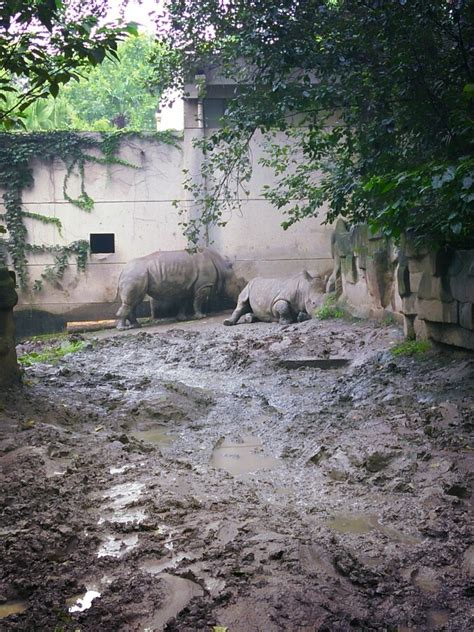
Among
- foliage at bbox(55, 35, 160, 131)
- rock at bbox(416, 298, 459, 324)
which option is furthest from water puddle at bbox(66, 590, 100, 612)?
foliage at bbox(55, 35, 160, 131)

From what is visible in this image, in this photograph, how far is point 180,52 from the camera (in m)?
13.2

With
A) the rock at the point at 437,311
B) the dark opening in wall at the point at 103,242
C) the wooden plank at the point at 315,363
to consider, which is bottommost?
the wooden plank at the point at 315,363

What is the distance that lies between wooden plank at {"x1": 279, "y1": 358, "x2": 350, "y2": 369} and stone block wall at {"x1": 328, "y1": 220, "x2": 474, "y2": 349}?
920mm

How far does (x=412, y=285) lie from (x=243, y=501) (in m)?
4.08

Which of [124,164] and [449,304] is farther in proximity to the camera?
[124,164]

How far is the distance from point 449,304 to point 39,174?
11.7 m

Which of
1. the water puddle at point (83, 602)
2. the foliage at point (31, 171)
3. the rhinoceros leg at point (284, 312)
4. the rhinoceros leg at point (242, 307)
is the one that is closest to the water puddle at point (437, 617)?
the water puddle at point (83, 602)

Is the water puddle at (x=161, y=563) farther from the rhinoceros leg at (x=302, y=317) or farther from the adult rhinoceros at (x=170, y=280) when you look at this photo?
the adult rhinoceros at (x=170, y=280)

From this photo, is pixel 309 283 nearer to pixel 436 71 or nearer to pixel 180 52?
pixel 180 52

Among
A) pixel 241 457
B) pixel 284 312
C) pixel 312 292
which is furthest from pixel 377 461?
pixel 284 312

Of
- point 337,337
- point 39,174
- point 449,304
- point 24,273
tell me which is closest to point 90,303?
point 24,273

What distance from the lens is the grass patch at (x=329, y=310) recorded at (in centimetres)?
1149

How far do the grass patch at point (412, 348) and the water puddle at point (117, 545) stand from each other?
455cm

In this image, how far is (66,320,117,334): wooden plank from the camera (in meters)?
14.2
